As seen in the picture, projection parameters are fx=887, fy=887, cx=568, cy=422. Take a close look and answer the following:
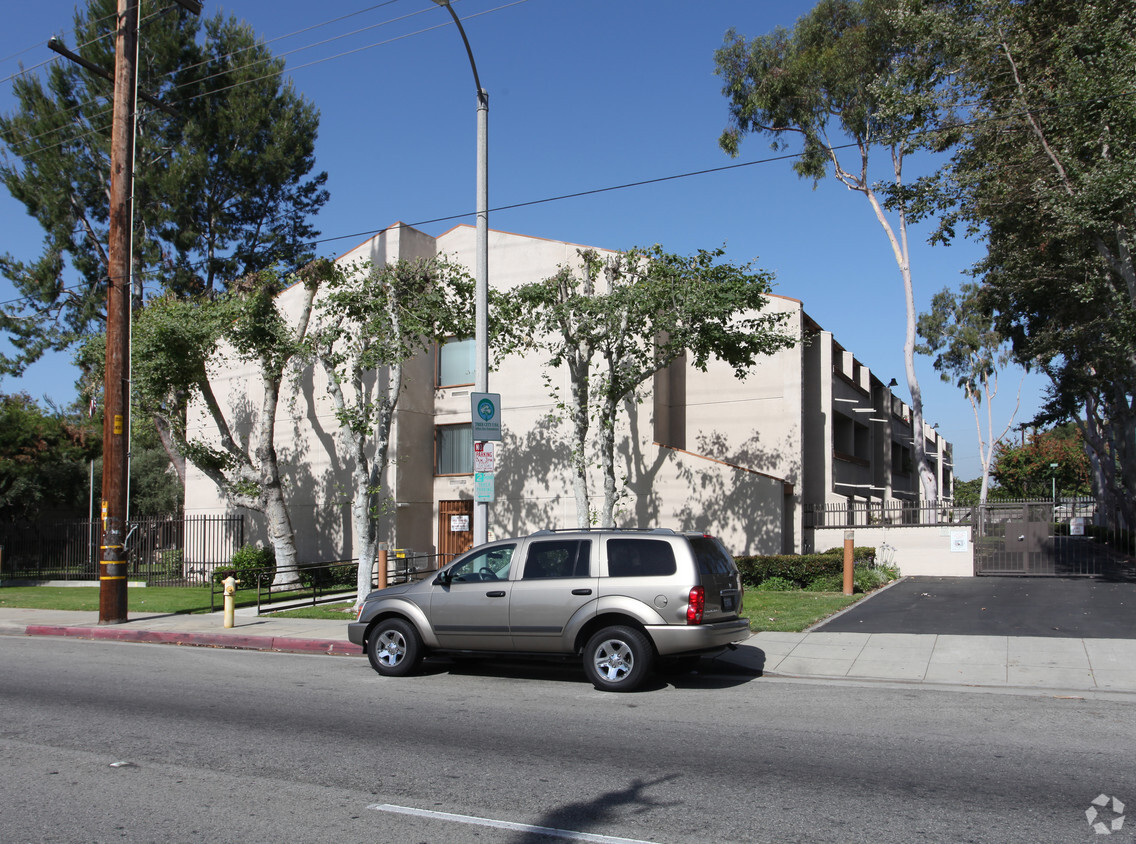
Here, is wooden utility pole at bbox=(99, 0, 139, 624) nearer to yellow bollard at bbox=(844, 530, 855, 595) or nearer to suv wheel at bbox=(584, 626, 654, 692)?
suv wheel at bbox=(584, 626, 654, 692)

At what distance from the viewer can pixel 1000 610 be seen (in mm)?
15922

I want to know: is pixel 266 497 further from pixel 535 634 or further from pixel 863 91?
pixel 863 91

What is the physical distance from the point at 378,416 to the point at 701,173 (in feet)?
27.8

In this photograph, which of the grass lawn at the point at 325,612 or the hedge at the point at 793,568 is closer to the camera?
the grass lawn at the point at 325,612

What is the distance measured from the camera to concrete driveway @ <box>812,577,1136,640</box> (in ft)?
44.5

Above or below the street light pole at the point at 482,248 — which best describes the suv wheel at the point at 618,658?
below

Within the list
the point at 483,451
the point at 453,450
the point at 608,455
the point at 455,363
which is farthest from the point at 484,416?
the point at 453,450

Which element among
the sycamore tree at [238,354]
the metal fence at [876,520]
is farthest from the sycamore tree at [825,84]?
the sycamore tree at [238,354]

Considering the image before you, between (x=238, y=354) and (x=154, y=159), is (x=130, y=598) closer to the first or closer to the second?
(x=238, y=354)

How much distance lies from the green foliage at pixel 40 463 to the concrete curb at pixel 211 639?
60.2 ft

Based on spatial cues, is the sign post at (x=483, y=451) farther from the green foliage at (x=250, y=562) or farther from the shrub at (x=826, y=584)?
the green foliage at (x=250, y=562)

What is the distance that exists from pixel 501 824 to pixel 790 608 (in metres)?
11.7

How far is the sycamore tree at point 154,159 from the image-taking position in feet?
112

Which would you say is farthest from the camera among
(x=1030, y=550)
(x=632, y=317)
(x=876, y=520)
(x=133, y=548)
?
(x=133, y=548)
